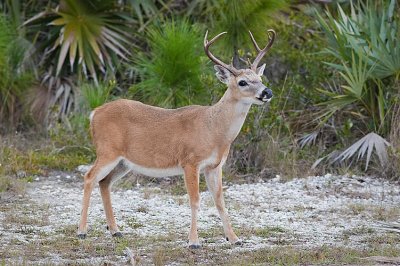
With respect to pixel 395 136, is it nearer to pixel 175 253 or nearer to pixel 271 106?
pixel 271 106

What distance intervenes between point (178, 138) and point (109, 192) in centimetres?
101

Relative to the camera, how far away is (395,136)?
541 inches

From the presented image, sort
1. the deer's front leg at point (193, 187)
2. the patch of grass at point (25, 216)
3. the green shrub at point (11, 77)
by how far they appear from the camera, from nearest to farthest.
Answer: the deer's front leg at point (193, 187)
the patch of grass at point (25, 216)
the green shrub at point (11, 77)

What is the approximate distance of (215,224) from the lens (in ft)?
35.3

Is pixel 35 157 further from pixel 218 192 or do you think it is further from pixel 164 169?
pixel 218 192

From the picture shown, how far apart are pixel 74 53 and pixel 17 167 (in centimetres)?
277

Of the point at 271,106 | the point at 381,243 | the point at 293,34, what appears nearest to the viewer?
the point at 381,243

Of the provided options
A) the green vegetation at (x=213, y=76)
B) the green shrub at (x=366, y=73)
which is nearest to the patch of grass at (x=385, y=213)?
the green vegetation at (x=213, y=76)

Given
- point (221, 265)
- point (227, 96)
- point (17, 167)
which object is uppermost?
point (227, 96)

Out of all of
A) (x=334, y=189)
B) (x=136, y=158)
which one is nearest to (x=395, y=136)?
(x=334, y=189)

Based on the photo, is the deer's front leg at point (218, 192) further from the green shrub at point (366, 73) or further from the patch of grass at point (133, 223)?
the green shrub at point (366, 73)

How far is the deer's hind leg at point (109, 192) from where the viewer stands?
10086 millimetres

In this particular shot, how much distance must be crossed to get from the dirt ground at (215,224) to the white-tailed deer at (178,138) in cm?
43

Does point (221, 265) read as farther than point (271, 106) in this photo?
No
